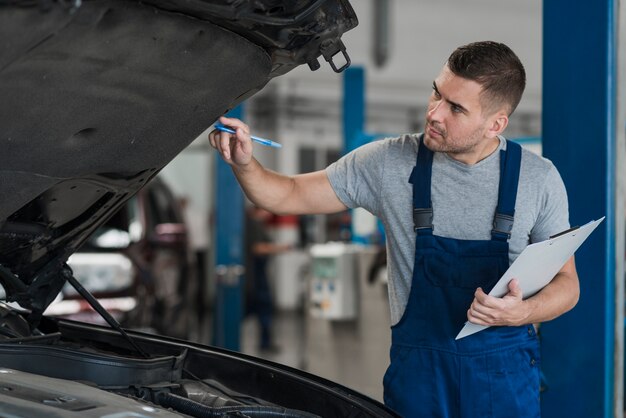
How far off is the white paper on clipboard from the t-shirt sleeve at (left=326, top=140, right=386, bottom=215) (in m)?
0.43

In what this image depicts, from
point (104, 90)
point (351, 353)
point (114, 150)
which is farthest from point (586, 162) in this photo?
point (351, 353)

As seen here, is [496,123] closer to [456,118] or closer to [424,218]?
[456,118]

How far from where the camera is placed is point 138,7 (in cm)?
131

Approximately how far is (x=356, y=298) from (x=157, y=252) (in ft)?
5.03

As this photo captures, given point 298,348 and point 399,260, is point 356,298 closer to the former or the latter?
point 298,348

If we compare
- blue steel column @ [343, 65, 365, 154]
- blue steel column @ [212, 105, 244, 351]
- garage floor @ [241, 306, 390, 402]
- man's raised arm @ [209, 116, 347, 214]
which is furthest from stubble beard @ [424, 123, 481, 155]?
blue steel column @ [343, 65, 365, 154]

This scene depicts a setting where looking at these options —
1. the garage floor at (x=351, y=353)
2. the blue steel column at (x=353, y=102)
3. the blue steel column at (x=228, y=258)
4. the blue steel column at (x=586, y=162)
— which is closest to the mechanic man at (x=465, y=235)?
the blue steel column at (x=586, y=162)

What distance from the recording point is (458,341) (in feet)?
6.32

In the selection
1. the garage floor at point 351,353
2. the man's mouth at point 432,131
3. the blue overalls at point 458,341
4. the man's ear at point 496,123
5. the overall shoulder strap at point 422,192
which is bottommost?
the garage floor at point 351,353

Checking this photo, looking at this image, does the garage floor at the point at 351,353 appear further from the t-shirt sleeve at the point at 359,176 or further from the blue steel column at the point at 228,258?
the t-shirt sleeve at the point at 359,176

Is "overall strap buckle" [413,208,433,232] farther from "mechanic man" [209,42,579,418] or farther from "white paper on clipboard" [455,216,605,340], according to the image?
"white paper on clipboard" [455,216,605,340]

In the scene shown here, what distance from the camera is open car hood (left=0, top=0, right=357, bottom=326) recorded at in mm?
1276

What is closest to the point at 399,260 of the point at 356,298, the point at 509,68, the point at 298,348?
the point at 509,68

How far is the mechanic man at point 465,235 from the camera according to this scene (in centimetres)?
192
